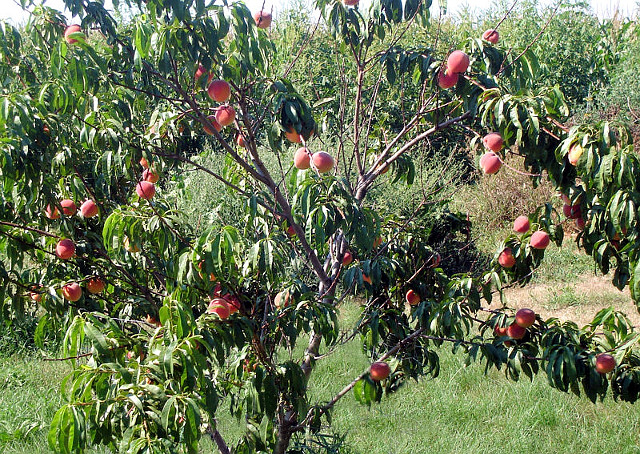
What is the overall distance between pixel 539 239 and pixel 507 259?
0.52ft

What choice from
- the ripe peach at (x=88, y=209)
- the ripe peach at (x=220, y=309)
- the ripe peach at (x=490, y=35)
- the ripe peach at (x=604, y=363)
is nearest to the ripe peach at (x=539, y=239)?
the ripe peach at (x=604, y=363)

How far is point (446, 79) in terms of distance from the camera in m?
1.82

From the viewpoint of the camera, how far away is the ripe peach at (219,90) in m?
1.71

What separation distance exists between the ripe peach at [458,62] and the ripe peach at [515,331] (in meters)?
0.84

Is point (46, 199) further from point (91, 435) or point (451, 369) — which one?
point (451, 369)

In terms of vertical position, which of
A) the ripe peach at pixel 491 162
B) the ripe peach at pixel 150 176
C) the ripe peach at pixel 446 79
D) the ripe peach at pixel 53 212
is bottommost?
the ripe peach at pixel 491 162

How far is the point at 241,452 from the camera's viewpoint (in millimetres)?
2137

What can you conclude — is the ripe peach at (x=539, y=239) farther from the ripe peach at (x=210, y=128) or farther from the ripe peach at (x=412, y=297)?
the ripe peach at (x=210, y=128)

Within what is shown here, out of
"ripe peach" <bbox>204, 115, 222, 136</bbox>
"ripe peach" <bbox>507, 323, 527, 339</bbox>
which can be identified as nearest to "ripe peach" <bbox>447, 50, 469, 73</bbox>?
"ripe peach" <bbox>204, 115, 222, 136</bbox>

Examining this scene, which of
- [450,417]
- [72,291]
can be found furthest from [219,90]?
[450,417]

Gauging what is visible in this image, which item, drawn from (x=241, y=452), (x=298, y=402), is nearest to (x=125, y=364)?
(x=298, y=402)

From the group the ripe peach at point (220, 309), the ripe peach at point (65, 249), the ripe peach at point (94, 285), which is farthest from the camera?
the ripe peach at point (94, 285)

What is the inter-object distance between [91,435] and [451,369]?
10.7ft

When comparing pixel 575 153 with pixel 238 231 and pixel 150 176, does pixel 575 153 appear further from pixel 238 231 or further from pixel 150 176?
pixel 150 176
